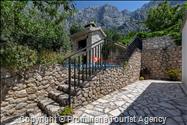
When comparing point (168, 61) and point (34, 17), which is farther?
point (168, 61)

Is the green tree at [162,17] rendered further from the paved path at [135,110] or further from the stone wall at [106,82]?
the paved path at [135,110]

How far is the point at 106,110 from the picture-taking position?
4.44m

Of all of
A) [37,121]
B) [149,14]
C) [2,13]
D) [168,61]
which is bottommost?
[37,121]

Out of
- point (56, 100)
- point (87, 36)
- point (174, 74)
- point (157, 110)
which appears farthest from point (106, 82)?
point (87, 36)

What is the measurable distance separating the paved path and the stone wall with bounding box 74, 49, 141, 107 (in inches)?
7.4

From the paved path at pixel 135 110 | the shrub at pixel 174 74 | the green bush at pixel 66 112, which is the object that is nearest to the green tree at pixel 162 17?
the shrub at pixel 174 74

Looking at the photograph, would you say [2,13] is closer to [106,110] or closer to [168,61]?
[106,110]

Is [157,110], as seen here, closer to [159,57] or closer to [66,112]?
[66,112]

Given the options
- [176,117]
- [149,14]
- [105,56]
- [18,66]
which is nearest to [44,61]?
[18,66]

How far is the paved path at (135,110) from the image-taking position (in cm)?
380

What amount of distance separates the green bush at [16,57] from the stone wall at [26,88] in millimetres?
301

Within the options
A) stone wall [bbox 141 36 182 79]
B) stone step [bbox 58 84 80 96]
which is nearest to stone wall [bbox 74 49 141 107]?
stone step [bbox 58 84 80 96]

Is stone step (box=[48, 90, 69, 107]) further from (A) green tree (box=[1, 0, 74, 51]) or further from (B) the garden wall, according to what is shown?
(A) green tree (box=[1, 0, 74, 51])

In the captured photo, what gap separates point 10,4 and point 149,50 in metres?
8.77
